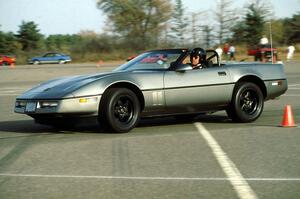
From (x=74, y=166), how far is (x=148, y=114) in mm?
2802

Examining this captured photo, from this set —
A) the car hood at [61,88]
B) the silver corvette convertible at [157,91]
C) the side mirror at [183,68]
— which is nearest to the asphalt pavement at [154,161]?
the silver corvette convertible at [157,91]

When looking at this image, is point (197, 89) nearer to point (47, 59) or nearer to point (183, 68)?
point (183, 68)

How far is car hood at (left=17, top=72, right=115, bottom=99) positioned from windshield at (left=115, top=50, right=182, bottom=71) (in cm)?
99

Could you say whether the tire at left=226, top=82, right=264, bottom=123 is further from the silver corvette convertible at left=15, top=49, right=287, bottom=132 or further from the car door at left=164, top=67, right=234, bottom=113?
the car door at left=164, top=67, right=234, bottom=113

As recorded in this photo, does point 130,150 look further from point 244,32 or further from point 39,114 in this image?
point 244,32

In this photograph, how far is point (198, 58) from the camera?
31.5ft

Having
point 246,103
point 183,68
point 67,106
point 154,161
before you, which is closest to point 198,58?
point 183,68

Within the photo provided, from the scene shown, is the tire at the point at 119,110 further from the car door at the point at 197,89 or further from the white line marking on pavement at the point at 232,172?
the white line marking on pavement at the point at 232,172

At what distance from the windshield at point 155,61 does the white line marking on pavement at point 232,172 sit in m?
1.69

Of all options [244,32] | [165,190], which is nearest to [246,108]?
[165,190]

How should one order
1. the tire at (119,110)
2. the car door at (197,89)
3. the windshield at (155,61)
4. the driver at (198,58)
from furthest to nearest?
the driver at (198,58)
the windshield at (155,61)
the car door at (197,89)
the tire at (119,110)

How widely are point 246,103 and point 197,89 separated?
1.19 m

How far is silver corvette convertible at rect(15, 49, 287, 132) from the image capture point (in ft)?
27.0

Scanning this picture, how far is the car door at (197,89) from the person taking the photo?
8.93 metres
